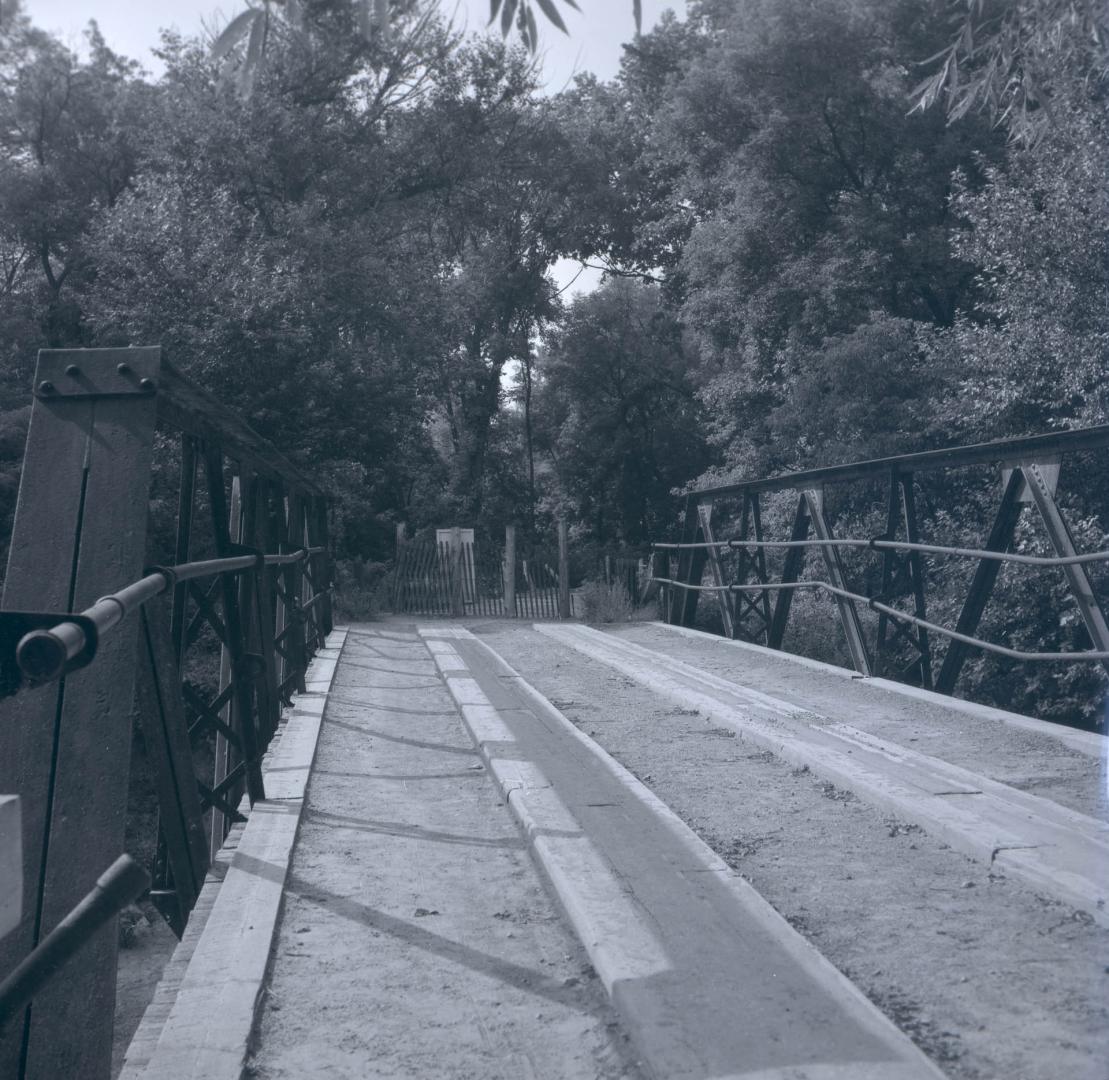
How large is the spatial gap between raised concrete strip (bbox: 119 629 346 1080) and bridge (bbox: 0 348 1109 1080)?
1 cm

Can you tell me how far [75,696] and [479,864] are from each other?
1.64 meters

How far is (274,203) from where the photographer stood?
23.8 metres

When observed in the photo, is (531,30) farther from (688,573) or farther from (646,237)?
(646,237)

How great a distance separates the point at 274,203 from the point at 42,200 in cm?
467

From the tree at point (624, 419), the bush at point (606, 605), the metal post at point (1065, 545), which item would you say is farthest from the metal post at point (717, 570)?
the tree at point (624, 419)

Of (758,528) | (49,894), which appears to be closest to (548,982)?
(49,894)

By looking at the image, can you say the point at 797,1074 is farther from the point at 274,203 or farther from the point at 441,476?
the point at 441,476

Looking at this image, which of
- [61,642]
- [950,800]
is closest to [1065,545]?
[950,800]

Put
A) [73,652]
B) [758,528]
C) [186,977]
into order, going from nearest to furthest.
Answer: [73,652] → [186,977] → [758,528]

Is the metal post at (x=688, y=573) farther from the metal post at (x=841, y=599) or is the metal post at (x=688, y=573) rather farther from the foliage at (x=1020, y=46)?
the foliage at (x=1020, y=46)

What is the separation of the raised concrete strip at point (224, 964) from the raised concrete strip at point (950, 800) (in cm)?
212

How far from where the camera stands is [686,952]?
283 centimetres

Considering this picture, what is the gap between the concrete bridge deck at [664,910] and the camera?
236cm

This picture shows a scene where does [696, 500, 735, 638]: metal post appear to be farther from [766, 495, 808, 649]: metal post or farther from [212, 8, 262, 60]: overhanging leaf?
[212, 8, 262, 60]: overhanging leaf
